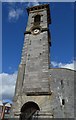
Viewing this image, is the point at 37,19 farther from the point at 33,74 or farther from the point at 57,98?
the point at 57,98

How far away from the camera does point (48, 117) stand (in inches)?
826

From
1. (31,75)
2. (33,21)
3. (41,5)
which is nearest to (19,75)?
(31,75)

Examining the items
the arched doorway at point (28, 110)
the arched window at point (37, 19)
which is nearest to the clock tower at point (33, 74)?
the arched doorway at point (28, 110)

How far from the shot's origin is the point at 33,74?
25047 mm

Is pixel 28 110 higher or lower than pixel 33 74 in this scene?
lower

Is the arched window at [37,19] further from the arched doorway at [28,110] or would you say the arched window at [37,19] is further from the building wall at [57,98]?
the arched doorway at [28,110]

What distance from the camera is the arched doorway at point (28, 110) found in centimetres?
2270

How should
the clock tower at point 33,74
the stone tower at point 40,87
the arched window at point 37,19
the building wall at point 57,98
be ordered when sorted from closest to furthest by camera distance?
1. the building wall at point 57,98
2. the stone tower at point 40,87
3. the clock tower at point 33,74
4. the arched window at point 37,19

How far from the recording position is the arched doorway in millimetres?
22703

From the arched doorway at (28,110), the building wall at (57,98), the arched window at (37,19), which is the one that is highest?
the arched window at (37,19)

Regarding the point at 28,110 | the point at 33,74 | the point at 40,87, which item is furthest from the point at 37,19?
the point at 28,110

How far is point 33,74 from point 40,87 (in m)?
2.50

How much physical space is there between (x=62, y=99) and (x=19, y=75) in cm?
729

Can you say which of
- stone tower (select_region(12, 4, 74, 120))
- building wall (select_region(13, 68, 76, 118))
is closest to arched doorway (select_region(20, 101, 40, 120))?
stone tower (select_region(12, 4, 74, 120))
